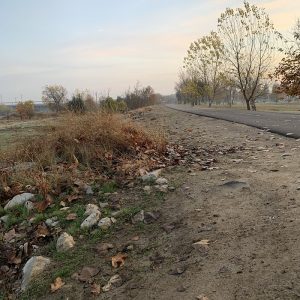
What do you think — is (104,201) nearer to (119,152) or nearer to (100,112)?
(119,152)

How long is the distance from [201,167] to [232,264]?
10.2 feet

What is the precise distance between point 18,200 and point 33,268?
6.66 ft

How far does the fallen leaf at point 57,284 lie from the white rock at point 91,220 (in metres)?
0.96

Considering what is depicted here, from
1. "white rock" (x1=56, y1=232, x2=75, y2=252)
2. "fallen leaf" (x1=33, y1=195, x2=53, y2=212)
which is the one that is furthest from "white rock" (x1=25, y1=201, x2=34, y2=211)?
"white rock" (x1=56, y1=232, x2=75, y2=252)

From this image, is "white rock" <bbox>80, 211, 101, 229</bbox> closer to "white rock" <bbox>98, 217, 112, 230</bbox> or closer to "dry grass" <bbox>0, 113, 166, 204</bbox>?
"white rock" <bbox>98, 217, 112, 230</bbox>

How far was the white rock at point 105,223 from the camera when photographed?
14.5 ft

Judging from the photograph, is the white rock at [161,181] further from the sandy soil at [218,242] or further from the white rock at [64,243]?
the white rock at [64,243]

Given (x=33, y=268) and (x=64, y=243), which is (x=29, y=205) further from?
(x=33, y=268)

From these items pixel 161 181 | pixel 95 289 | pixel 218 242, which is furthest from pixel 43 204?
pixel 218 242

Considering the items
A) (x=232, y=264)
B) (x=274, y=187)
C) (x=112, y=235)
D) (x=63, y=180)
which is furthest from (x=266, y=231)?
(x=63, y=180)

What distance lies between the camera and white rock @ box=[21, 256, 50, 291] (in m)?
3.71

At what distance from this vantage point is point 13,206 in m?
5.57

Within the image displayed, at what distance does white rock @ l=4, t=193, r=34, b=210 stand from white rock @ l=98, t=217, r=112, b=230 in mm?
1673

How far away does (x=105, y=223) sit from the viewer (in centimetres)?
446
